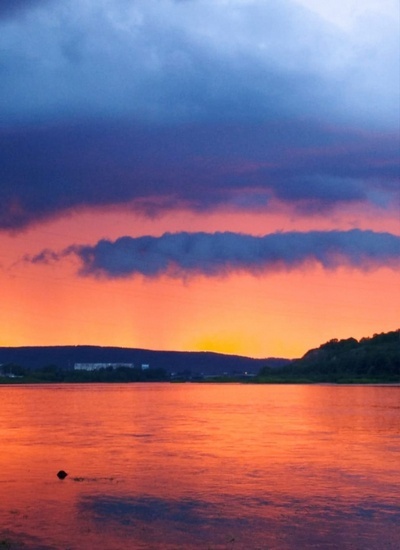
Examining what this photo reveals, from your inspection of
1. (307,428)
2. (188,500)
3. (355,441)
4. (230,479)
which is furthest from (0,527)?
(307,428)

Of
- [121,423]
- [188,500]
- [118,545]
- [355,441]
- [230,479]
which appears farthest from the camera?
[121,423]

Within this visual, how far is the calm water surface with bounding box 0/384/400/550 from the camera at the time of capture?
21.2 m

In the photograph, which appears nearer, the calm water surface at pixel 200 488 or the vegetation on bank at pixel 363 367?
the calm water surface at pixel 200 488

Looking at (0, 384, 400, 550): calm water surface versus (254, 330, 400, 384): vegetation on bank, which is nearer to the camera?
(0, 384, 400, 550): calm water surface

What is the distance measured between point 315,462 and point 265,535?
14900 mm

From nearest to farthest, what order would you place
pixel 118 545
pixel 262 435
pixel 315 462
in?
pixel 118 545 → pixel 315 462 → pixel 262 435

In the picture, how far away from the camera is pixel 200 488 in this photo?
28.5m

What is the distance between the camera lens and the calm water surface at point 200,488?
21.2m

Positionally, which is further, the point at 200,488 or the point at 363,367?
the point at 363,367

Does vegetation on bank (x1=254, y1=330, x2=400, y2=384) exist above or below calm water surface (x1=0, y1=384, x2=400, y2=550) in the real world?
above

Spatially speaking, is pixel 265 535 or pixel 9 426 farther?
pixel 9 426

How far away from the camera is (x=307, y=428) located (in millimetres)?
54875

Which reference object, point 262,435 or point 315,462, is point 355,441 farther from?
point 315,462

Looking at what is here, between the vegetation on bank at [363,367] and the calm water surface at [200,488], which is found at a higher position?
the vegetation on bank at [363,367]
